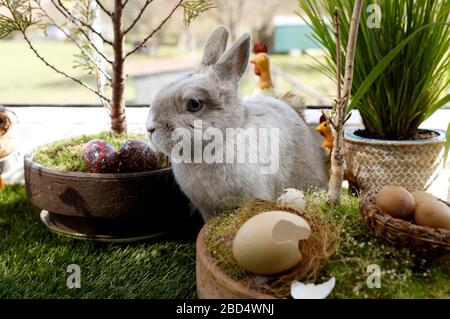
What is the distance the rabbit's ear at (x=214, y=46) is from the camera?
1.25m

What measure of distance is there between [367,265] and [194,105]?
1.75ft

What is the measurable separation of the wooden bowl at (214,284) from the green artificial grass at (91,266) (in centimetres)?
17

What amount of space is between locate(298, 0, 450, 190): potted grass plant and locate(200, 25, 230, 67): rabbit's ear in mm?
348

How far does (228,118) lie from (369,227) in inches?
16.4

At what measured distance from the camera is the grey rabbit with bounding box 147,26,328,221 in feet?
3.70

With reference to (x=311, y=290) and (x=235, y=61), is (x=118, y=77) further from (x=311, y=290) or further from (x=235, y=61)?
(x=311, y=290)

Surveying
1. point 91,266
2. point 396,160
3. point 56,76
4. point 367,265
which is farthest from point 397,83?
point 56,76

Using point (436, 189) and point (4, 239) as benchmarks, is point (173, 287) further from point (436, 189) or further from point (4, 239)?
point (436, 189)

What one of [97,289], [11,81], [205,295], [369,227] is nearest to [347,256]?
[369,227]

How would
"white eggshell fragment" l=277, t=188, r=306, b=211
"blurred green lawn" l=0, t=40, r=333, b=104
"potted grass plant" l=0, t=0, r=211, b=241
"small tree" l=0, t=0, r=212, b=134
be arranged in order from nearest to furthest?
1. "white eggshell fragment" l=277, t=188, r=306, b=211
2. "potted grass plant" l=0, t=0, r=211, b=241
3. "small tree" l=0, t=0, r=212, b=134
4. "blurred green lawn" l=0, t=40, r=333, b=104

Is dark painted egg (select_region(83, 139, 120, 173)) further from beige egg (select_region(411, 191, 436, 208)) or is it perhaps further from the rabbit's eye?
beige egg (select_region(411, 191, 436, 208))

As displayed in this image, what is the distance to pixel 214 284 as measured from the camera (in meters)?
0.95

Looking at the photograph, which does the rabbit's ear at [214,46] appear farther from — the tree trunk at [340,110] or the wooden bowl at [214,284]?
the wooden bowl at [214,284]

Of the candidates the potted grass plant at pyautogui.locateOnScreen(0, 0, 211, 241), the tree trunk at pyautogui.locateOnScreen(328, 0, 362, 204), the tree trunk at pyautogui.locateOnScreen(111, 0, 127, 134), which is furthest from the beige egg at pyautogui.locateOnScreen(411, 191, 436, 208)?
the tree trunk at pyautogui.locateOnScreen(111, 0, 127, 134)
